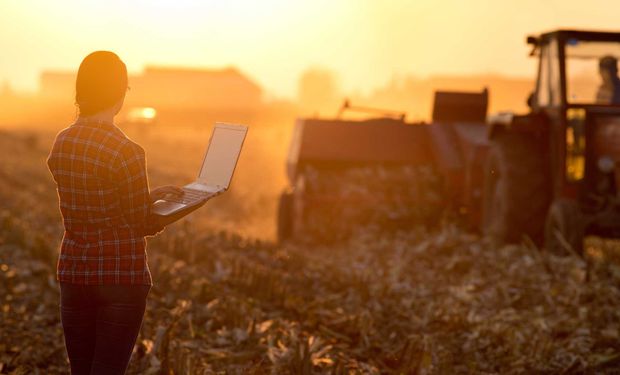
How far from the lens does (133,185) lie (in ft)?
8.94

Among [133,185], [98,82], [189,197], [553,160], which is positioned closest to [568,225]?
[553,160]

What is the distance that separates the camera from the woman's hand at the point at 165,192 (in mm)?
2926

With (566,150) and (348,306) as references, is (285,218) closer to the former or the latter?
(348,306)

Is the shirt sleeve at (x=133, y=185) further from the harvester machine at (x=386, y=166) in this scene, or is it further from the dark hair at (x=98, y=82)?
the harvester machine at (x=386, y=166)

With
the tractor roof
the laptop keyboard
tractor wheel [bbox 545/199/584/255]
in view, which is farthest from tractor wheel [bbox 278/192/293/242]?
the laptop keyboard

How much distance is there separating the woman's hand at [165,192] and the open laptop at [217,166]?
0.06 ft

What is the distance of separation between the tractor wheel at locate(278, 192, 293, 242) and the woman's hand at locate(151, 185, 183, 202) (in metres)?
6.80

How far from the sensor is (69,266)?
2.76 meters

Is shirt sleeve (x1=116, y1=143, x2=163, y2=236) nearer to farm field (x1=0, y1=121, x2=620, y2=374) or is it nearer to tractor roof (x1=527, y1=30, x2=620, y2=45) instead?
farm field (x1=0, y1=121, x2=620, y2=374)

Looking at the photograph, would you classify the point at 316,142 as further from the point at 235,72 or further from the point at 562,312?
the point at 235,72

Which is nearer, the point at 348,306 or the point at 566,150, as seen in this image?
the point at 348,306

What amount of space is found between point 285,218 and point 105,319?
707 centimetres

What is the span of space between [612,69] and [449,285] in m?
2.72

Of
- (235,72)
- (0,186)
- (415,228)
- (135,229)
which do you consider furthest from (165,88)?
(135,229)
